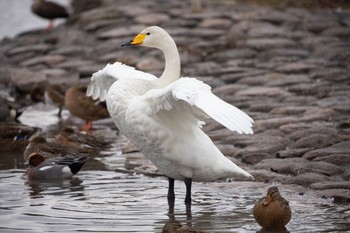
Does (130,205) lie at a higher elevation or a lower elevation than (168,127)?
lower

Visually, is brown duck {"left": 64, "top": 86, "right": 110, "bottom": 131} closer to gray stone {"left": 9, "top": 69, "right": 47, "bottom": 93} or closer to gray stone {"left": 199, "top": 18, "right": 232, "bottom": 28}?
gray stone {"left": 9, "top": 69, "right": 47, "bottom": 93}

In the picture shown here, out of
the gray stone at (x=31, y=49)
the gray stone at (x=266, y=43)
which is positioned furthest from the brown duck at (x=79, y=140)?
the gray stone at (x=31, y=49)

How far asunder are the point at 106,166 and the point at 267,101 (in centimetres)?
354

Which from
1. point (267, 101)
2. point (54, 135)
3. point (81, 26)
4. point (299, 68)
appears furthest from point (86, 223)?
point (81, 26)

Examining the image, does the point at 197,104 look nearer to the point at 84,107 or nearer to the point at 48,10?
the point at 84,107

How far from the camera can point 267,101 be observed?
13.2 m

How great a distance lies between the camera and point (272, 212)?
734 centimetres

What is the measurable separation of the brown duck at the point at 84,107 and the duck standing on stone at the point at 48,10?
7924mm

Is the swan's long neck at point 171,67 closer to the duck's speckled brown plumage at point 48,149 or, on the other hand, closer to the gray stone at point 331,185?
the gray stone at point 331,185

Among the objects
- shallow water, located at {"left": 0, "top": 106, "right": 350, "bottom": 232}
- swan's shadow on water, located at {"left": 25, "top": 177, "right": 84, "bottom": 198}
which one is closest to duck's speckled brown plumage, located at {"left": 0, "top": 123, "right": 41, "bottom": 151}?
shallow water, located at {"left": 0, "top": 106, "right": 350, "bottom": 232}

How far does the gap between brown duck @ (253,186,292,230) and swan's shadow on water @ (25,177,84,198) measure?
238 cm

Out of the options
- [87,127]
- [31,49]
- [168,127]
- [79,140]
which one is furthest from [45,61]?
[168,127]

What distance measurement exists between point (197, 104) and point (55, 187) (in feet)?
9.46

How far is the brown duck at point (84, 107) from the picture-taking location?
13.0 m
